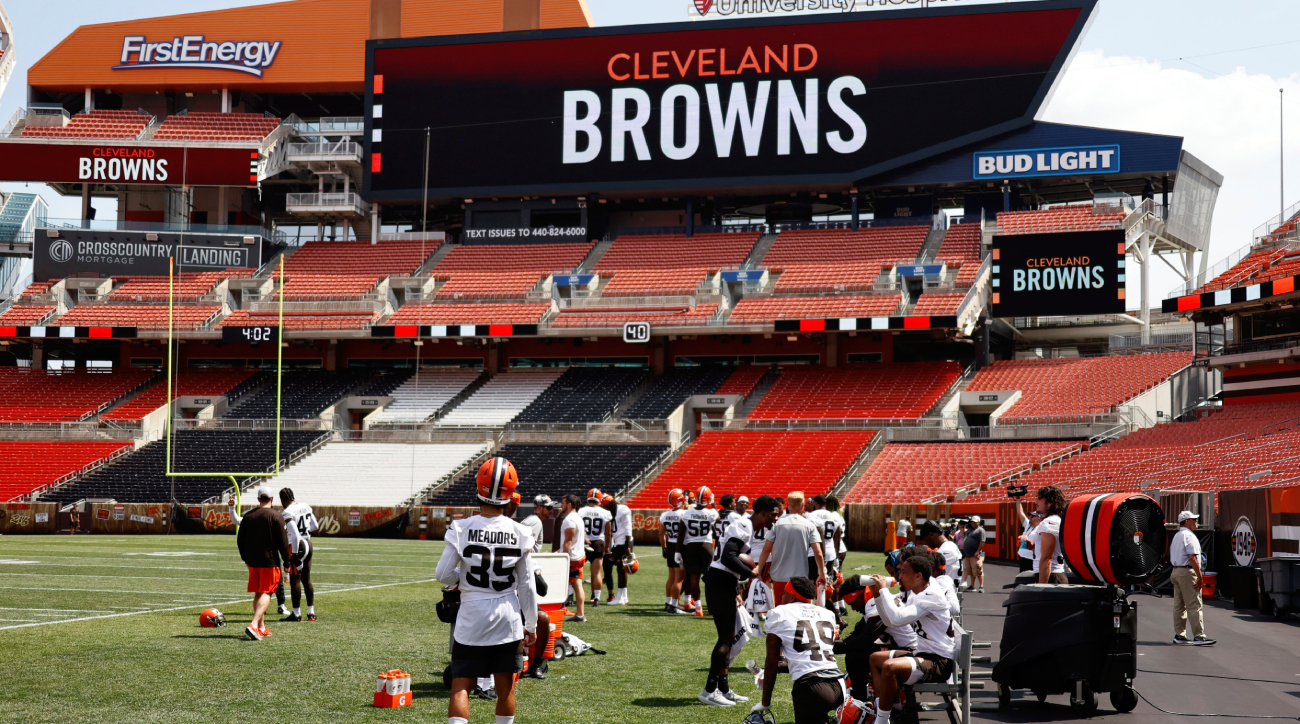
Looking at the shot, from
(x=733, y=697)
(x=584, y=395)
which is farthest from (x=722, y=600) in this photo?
(x=584, y=395)

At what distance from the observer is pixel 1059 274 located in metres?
40.2

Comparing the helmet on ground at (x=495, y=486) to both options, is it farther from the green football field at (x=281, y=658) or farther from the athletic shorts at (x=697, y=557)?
the athletic shorts at (x=697, y=557)

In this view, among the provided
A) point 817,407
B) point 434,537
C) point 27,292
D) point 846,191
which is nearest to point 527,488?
point 434,537

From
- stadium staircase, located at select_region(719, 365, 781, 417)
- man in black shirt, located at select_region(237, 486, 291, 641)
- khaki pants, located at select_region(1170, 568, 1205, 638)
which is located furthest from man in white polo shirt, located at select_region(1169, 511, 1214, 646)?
stadium staircase, located at select_region(719, 365, 781, 417)

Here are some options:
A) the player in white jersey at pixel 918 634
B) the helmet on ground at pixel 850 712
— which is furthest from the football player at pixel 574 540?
the helmet on ground at pixel 850 712

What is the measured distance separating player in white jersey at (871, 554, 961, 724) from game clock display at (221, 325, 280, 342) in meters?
40.9

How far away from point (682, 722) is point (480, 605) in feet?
7.17

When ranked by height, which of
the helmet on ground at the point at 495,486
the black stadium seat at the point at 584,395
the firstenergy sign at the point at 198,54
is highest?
the firstenergy sign at the point at 198,54

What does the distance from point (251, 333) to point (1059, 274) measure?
3020 cm

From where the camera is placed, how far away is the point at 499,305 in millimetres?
46188

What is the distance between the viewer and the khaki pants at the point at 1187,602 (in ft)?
44.8

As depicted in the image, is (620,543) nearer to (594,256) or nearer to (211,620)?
(211,620)

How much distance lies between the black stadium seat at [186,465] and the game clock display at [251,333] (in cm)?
427

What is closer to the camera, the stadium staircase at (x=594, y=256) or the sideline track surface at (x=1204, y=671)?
the sideline track surface at (x=1204, y=671)
